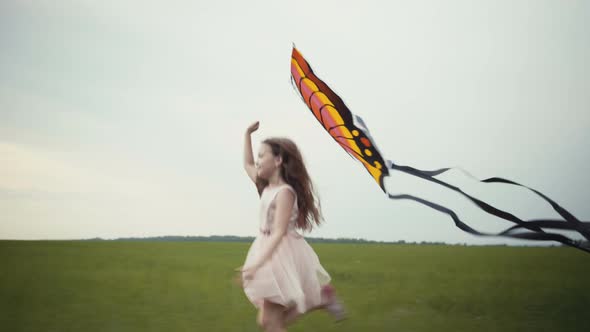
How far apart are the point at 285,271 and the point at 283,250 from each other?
136 millimetres

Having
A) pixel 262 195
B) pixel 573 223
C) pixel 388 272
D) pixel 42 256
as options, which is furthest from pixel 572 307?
pixel 42 256

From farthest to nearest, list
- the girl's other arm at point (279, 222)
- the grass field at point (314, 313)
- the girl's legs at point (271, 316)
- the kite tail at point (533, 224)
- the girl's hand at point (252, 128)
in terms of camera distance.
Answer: the grass field at point (314, 313)
the girl's hand at point (252, 128)
the girl's legs at point (271, 316)
the girl's other arm at point (279, 222)
the kite tail at point (533, 224)

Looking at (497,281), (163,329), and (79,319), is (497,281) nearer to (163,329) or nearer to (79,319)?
(163,329)

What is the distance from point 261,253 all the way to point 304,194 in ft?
1.73

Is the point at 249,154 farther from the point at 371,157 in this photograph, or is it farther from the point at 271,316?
the point at 271,316

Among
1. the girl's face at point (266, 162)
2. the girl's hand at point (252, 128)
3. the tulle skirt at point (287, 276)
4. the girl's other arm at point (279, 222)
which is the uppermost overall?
the girl's hand at point (252, 128)

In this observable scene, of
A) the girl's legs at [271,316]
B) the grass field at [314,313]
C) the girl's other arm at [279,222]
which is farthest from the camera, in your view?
the grass field at [314,313]

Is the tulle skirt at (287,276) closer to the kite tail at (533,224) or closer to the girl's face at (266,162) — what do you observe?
the girl's face at (266,162)

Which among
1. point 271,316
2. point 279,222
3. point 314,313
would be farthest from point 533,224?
point 314,313

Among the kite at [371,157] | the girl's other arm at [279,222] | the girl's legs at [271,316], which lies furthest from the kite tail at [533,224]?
the girl's legs at [271,316]

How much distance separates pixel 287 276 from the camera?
A: 3.38 meters

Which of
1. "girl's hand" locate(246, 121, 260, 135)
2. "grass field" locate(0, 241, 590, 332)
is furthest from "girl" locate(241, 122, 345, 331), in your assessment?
"grass field" locate(0, 241, 590, 332)

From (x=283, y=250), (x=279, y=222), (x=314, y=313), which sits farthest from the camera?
(x=314, y=313)

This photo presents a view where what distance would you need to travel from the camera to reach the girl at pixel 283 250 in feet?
11.0
